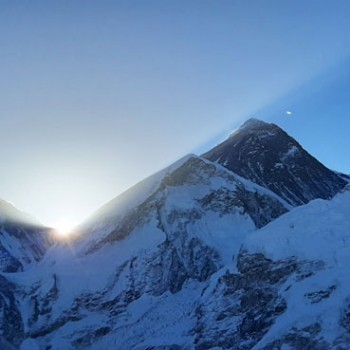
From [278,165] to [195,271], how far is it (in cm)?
5544

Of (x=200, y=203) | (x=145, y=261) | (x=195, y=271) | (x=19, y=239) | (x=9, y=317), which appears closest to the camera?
(x=195, y=271)

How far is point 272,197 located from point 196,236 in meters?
20.2

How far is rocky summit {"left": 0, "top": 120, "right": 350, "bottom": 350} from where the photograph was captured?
7138 cm

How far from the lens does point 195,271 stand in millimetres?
98875

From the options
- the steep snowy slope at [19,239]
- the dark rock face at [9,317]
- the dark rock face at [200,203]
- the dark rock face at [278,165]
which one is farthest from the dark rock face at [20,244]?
the dark rock face at [278,165]

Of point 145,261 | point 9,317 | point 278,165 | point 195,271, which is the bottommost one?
point 195,271

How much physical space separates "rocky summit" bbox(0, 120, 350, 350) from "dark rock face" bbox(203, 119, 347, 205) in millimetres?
439

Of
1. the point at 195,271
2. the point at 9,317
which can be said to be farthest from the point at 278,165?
the point at 9,317

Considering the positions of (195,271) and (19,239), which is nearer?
(195,271)

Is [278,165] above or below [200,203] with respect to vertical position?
below

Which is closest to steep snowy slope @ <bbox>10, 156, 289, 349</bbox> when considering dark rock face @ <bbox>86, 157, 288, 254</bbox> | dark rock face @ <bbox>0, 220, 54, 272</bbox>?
dark rock face @ <bbox>86, 157, 288, 254</bbox>

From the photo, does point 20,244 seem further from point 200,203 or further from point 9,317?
point 200,203

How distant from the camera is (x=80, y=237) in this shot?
399ft

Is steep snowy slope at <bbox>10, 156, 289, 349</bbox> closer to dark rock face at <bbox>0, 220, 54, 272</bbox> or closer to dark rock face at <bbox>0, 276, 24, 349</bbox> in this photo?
dark rock face at <bbox>0, 276, 24, 349</bbox>
